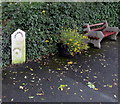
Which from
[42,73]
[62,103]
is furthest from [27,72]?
[62,103]

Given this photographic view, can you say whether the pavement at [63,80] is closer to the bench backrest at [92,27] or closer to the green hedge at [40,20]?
the green hedge at [40,20]

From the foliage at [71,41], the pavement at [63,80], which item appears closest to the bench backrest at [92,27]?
the foliage at [71,41]

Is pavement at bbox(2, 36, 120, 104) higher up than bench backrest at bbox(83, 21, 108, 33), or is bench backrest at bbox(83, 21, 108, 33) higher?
bench backrest at bbox(83, 21, 108, 33)

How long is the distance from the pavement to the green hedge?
1.35ft

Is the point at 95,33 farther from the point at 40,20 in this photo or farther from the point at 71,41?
the point at 40,20

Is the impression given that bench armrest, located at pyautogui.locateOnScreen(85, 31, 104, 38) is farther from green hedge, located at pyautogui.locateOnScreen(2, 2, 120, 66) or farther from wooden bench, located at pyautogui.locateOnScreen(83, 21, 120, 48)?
green hedge, located at pyautogui.locateOnScreen(2, 2, 120, 66)

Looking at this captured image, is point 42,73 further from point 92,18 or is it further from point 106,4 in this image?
point 106,4

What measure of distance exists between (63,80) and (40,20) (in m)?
1.93

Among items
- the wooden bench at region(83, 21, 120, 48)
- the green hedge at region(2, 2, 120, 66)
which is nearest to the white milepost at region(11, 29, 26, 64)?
the green hedge at region(2, 2, 120, 66)

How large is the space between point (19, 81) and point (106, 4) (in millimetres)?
5313

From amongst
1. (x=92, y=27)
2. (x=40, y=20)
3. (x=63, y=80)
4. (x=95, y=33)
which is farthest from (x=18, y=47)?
(x=92, y=27)

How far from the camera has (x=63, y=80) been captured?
12.9ft

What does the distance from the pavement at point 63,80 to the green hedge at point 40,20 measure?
16.2 inches

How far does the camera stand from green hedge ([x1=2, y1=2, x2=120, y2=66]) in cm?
436
